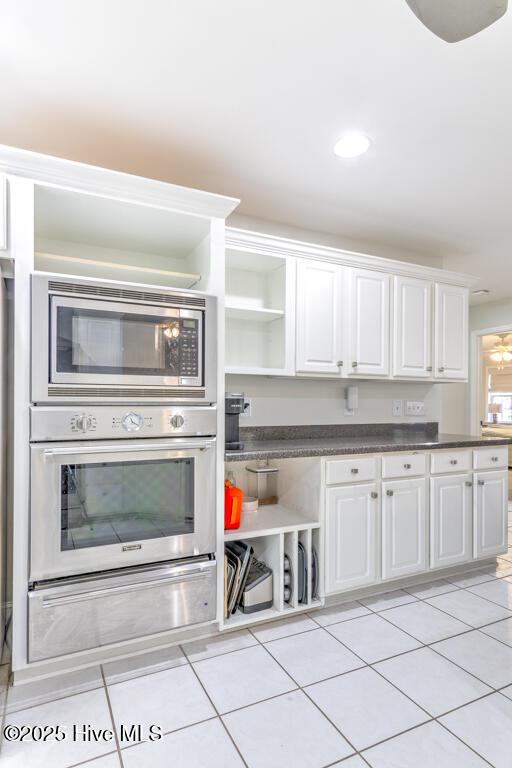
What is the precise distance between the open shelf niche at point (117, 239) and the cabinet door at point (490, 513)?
2.36 m

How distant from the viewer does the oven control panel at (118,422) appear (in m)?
1.78

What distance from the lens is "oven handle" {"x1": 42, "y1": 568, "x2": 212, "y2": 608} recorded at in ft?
5.80

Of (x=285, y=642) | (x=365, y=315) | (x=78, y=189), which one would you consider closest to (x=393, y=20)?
(x=78, y=189)

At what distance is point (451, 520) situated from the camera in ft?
9.46

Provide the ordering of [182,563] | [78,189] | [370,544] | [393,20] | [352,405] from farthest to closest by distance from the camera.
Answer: [352,405]
[370,544]
[182,563]
[78,189]
[393,20]

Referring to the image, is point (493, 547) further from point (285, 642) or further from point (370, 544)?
point (285, 642)

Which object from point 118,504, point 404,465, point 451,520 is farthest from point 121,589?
point 451,520

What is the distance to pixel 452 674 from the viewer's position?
189 centimetres

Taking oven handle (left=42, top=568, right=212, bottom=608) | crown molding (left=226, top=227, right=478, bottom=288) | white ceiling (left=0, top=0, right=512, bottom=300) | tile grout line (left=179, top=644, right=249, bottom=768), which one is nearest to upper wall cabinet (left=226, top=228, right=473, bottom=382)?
crown molding (left=226, top=227, right=478, bottom=288)

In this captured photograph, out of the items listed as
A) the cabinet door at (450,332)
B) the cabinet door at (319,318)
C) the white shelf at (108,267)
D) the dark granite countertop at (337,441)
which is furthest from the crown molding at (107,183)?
the cabinet door at (450,332)

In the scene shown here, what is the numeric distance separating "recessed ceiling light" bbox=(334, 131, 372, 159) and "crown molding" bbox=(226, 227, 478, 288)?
23.7 inches

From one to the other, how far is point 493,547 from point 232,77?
127 inches

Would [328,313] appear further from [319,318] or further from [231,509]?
[231,509]

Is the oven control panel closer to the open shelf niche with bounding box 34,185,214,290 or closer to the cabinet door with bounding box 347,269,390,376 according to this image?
the open shelf niche with bounding box 34,185,214,290
